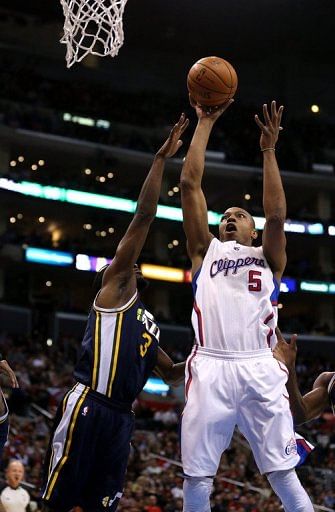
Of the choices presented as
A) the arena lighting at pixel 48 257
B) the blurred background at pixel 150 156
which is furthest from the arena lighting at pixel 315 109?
the arena lighting at pixel 48 257

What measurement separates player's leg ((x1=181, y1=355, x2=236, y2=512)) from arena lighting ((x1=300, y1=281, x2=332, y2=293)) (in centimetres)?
2825

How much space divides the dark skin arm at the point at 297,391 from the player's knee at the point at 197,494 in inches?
43.3

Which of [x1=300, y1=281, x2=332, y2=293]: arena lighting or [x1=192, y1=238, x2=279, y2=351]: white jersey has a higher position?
[x1=300, y1=281, x2=332, y2=293]: arena lighting

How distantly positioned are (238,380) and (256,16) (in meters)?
28.9

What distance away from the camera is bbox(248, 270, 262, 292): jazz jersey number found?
511 cm

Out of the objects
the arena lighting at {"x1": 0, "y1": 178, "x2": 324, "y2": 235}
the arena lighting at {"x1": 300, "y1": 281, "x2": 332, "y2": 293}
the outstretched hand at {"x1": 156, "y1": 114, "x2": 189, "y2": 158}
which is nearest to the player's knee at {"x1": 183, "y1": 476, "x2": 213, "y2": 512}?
the outstretched hand at {"x1": 156, "y1": 114, "x2": 189, "y2": 158}

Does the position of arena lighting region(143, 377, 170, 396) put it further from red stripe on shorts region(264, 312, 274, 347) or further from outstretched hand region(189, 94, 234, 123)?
red stripe on shorts region(264, 312, 274, 347)

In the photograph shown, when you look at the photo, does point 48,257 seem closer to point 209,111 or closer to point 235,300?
point 209,111

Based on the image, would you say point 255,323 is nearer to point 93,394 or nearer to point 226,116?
point 93,394

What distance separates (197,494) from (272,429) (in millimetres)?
560

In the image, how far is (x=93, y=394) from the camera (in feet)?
16.6

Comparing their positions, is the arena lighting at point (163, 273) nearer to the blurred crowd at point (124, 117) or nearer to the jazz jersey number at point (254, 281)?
the blurred crowd at point (124, 117)

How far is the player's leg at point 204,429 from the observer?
4.68m

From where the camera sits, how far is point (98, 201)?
29.8 m
